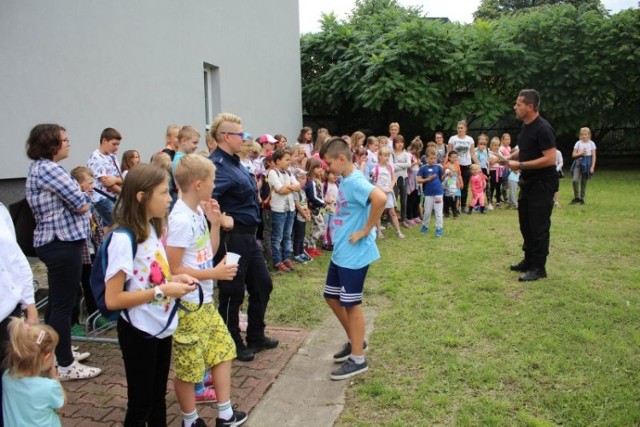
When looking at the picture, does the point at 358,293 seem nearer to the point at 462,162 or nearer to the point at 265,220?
the point at 265,220

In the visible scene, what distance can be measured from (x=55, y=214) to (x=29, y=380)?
73.0 inches

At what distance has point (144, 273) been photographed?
2820mm

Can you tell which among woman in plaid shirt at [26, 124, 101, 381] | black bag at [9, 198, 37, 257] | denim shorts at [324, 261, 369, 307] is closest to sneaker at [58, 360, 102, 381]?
woman in plaid shirt at [26, 124, 101, 381]

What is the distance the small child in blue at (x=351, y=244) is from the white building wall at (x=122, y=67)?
15.9 feet

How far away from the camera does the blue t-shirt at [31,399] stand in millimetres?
2576

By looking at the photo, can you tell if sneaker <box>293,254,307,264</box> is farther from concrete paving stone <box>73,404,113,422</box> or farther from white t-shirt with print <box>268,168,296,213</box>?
concrete paving stone <box>73,404,113,422</box>

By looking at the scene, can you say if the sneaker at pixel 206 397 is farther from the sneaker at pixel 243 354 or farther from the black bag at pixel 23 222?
the black bag at pixel 23 222

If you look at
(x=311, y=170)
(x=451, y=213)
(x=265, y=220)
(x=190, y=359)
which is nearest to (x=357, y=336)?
(x=190, y=359)

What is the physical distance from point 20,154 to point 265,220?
3.38 metres

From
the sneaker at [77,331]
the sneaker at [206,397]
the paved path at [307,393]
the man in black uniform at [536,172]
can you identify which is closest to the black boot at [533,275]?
the man in black uniform at [536,172]

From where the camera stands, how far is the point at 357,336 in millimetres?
4352

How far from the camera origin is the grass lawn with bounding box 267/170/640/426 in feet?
12.4

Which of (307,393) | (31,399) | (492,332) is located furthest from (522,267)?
(31,399)

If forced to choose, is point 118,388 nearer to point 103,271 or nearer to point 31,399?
point 31,399
